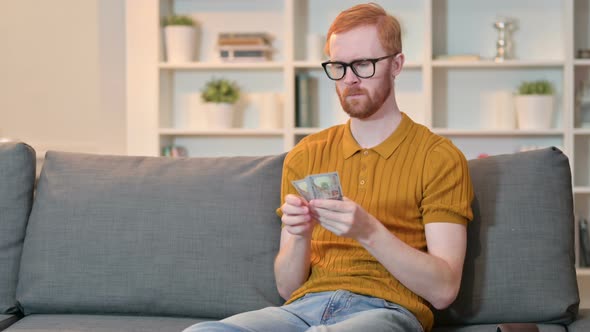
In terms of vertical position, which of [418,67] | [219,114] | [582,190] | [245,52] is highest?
[245,52]

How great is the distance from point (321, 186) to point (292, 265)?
1.00 feet

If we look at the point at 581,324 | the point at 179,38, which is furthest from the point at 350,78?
the point at 179,38

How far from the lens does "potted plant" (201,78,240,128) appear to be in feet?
15.5

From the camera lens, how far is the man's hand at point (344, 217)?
5.68 feet

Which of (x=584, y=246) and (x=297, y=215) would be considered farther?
(x=584, y=246)

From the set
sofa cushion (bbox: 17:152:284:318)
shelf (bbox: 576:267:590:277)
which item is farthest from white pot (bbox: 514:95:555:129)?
sofa cushion (bbox: 17:152:284:318)

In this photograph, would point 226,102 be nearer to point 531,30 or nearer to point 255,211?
point 531,30

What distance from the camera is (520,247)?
6.67 feet

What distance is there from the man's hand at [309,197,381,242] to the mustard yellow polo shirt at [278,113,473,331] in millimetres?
166

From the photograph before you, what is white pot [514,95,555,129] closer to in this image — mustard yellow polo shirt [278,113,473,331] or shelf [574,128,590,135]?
shelf [574,128,590,135]

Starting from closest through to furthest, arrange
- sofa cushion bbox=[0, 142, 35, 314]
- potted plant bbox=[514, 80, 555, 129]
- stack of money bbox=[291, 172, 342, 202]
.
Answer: stack of money bbox=[291, 172, 342, 202]
sofa cushion bbox=[0, 142, 35, 314]
potted plant bbox=[514, 80, 555, 129]

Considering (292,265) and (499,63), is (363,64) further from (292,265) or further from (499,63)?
(499,63)

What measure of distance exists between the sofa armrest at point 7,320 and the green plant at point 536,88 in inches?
122

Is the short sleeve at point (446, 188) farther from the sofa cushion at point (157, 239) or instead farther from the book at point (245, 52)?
the book at point (245, 52)
